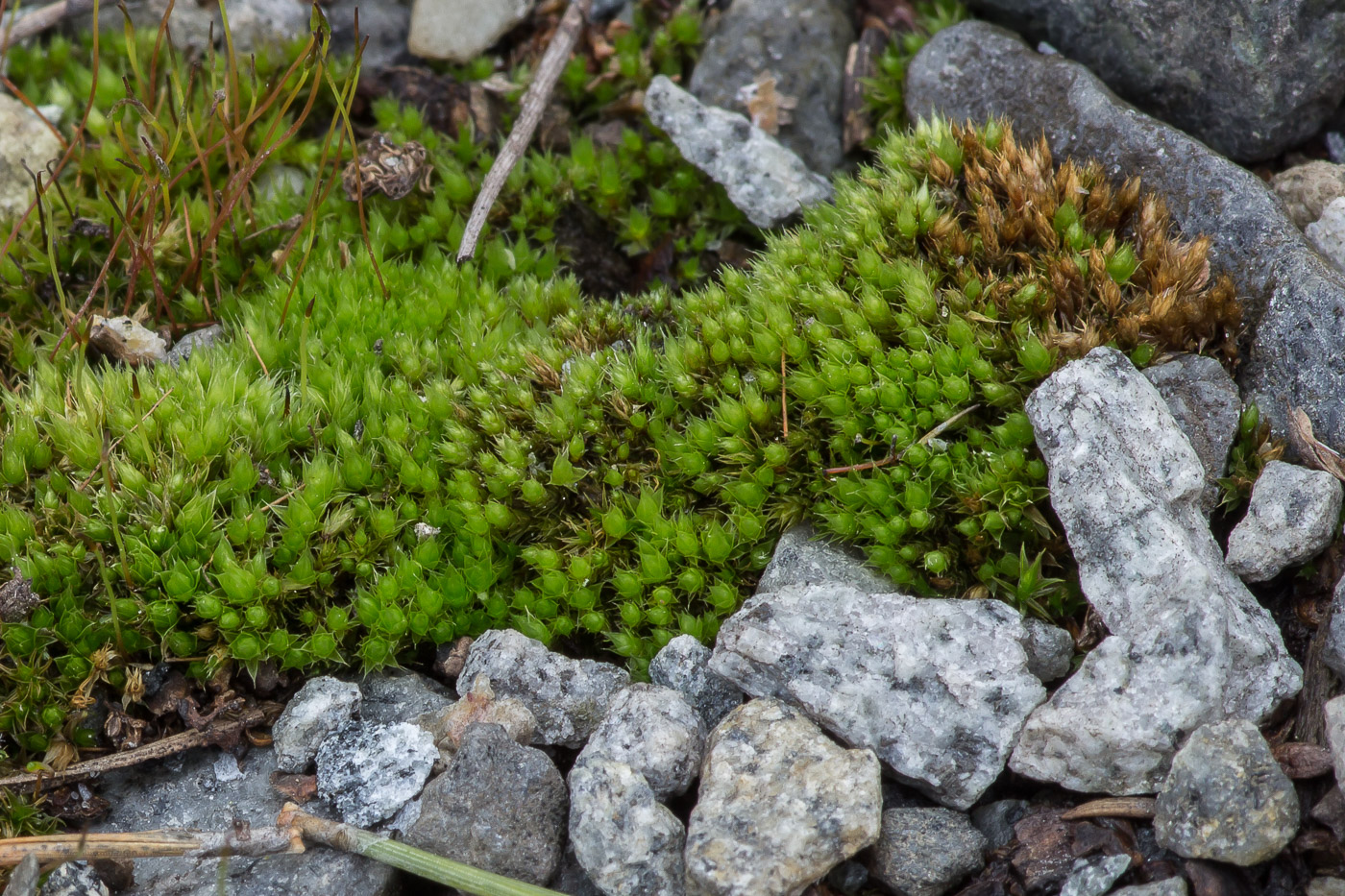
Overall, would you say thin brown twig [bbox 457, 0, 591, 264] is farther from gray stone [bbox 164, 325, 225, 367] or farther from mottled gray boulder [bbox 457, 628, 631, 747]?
mottled gray boulder [bbox 457, 628, 631, 747]

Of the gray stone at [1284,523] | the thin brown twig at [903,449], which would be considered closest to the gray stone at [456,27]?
the thin brown twig at [903,449]

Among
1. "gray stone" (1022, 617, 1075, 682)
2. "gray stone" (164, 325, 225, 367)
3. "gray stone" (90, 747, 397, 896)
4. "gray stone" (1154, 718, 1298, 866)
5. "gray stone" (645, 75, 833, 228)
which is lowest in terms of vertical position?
"gray stone" (90, 747, 397, 896)

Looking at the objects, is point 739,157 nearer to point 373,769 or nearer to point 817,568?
point 817,568

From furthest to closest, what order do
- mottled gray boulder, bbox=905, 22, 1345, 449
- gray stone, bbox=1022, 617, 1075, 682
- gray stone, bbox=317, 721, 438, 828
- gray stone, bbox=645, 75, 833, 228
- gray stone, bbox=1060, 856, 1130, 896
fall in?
gray stone, bbox=645, 75, 833, 228, mottled gray boulder, bbox=905, 22, 1345, 449, gray stone, bbox=1022, 617, 1075, 682, gray stone, bbox=317, 721, 438, 828, gray stone, bbox=1060, 856, 1130, 896

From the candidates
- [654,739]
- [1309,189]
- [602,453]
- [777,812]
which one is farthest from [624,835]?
[1309,189]

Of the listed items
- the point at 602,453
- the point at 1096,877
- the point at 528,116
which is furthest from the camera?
the point at 528,116

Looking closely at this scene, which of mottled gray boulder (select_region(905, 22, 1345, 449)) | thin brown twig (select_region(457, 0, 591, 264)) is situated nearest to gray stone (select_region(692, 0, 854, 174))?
mottled gray boulder (select_region(905, 22, 1345, 449))
